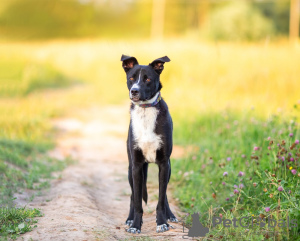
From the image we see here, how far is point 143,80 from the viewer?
394 cm

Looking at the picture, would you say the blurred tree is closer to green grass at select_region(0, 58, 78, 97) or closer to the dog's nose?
green grass at select_region(0, 58, 78, 97)

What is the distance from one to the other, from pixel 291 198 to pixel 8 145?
15.6 feet

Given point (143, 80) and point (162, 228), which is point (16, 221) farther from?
point (143, 80)

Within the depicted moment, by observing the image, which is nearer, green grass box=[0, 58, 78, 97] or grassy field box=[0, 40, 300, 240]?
grassy field box=[0, 40, 300, 240]

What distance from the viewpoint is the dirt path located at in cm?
360

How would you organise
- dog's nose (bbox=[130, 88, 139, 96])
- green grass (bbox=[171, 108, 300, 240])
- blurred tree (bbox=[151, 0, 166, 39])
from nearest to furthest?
1. green grass (bbox=[171, 108, 300, 240])
2. dog's nose (bbox=[130, 88, 139, 96])
3. blurred tree (bbox=[151, 0, 166, 39])

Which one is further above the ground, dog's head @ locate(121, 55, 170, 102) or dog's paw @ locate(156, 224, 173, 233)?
dog's head @ locate(121, 55, 170, 102)

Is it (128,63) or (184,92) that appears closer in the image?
(128,63)

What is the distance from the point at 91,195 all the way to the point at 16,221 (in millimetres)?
1333

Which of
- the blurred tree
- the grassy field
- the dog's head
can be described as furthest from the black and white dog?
the blurred tree

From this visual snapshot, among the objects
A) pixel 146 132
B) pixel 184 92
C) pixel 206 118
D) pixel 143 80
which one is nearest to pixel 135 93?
pixel 143 80

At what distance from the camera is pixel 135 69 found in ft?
13.2

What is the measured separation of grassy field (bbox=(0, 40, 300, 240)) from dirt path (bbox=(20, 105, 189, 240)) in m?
0.37

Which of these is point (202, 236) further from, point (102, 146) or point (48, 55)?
point (48, 55)
